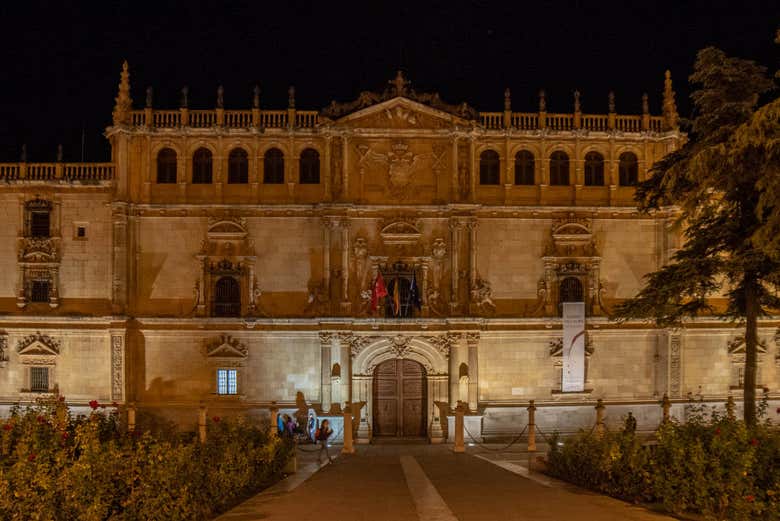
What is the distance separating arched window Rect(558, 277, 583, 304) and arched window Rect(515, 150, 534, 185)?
5.05 metres

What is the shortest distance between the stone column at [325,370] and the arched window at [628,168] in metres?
16.0

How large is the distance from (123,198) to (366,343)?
13.0 m

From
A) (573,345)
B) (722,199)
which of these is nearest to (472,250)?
(573,345)

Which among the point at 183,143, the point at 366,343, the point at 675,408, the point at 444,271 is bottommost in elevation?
the point at 675,408

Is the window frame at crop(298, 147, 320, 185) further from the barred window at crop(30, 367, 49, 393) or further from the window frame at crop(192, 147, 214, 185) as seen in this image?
the barred window at crop(30, 367, 49, 393)

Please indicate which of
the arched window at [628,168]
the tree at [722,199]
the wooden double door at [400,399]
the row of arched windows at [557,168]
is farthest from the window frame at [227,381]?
the arched window at [628,168]

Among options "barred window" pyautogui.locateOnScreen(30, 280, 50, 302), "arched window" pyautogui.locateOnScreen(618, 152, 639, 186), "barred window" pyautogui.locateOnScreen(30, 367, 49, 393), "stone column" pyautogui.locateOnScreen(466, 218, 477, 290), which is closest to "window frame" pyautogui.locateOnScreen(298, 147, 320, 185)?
"stone column" pyautogui.locateOnScreen(466, 218, 477, 290)

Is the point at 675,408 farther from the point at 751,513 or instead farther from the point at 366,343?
the point at 751,513

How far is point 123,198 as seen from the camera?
36.2 meters

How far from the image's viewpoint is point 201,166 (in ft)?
123

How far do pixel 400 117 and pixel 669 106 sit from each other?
1300 centimetres

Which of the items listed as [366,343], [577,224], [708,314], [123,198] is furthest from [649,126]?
[123,198]

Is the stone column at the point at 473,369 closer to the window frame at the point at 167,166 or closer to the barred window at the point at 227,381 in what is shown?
the barred window at the point at 227,381

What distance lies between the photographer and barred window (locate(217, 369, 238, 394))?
36562mm
